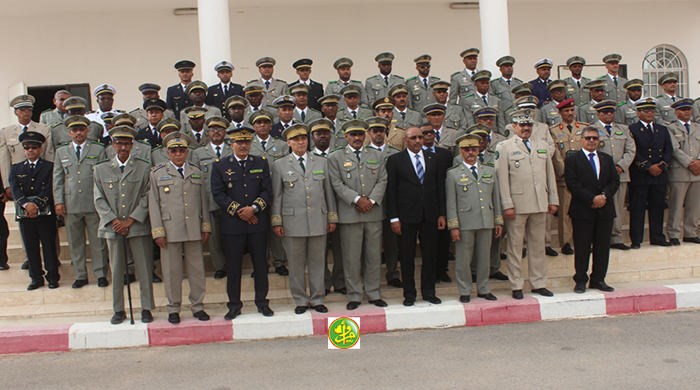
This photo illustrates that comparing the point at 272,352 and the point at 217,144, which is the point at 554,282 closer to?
the point at 272,352

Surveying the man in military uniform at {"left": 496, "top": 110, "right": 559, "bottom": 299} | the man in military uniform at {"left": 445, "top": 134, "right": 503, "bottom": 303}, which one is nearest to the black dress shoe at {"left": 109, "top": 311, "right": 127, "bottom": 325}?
the man in military uniform at {"left": 445, "top": 134, "right": 503, "bottom": 303}

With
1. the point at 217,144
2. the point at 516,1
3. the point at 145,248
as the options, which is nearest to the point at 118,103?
the point at 217,144

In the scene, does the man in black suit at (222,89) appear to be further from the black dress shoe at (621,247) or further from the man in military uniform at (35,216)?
the black dress shoe at (621,247)

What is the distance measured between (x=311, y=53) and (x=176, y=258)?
804 cm

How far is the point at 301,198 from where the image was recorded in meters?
5.39

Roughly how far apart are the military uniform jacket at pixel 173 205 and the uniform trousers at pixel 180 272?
146mm

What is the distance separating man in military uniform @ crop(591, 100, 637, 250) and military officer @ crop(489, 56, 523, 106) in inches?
63.7

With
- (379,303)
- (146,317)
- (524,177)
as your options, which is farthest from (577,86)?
(146,317)

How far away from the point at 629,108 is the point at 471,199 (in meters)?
4.22

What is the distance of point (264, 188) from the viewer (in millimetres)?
5352

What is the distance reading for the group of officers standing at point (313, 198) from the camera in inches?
207

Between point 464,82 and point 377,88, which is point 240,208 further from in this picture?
point 464,82

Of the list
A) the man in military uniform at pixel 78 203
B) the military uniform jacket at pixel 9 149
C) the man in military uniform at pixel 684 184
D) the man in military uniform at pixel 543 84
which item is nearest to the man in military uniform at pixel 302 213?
the man in military uniform at pixel 78 203

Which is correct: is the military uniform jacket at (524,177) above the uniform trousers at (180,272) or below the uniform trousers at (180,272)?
above
